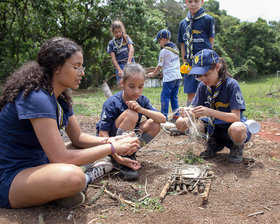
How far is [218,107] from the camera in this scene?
306 centimetres

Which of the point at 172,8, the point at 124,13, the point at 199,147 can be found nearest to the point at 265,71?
the point at 172,8

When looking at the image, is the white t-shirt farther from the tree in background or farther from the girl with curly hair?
the tree in background

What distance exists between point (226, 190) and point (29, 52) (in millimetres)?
8783

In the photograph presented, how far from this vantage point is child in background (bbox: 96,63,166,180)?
262 cm

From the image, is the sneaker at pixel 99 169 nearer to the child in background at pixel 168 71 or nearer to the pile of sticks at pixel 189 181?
the pile of sticks at pixel 189 181

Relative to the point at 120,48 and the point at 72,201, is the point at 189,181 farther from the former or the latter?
the point at 120,48

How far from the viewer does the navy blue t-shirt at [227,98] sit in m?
2.84

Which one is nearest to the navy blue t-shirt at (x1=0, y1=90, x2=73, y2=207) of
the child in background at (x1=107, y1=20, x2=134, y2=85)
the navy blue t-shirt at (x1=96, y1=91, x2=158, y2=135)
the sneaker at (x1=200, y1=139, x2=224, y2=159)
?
the navy blue t-shirt at (x1=96, y1=91, x2=158, y2=135)

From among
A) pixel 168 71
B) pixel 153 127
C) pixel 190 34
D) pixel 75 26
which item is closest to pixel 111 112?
pixel 153 127

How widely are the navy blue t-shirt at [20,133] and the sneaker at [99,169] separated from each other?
2.14ft

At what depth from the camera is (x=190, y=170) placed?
260 cm

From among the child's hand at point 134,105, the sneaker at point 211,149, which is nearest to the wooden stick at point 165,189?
the child's hand at point 134,105

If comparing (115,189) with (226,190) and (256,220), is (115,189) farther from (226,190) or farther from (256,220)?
(256,220)

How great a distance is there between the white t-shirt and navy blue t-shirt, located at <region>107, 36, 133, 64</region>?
1008 millimetres
